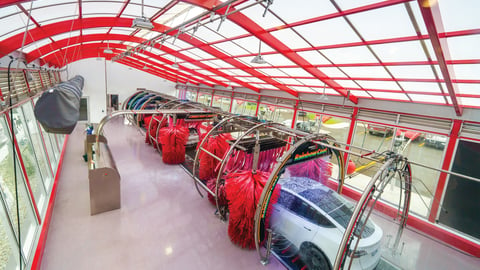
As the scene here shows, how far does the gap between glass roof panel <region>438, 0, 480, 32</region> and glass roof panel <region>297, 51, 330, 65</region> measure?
8.35 ft

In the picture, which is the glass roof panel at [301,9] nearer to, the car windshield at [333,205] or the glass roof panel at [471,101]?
the car windshield at [333,205]

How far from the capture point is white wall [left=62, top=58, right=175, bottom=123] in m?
14.1

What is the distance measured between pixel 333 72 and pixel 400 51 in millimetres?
2063

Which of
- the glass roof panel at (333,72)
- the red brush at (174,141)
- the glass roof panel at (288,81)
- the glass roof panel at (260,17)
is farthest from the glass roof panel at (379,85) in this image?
the red brush at (174,141)

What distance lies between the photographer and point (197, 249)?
415 centimetres

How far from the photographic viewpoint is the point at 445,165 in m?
5.76

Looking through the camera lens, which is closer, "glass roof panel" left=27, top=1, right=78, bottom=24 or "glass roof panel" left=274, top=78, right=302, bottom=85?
"glass roof panel" left=27, top=1, right=78, bottom=24

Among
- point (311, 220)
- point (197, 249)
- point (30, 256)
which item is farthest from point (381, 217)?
point (30, 256)

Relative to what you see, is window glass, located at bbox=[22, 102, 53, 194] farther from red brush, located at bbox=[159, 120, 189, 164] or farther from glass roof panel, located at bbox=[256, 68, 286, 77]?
glass roof panel, located at bbox=[256, 68, 286, 77]

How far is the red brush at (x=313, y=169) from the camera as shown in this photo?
5.40 metres

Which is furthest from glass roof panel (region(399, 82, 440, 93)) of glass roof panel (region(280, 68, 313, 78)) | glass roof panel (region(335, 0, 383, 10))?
glass roof panel (region(335, 0, 383, 10))

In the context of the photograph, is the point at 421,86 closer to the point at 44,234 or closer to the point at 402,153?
the point at 402,153

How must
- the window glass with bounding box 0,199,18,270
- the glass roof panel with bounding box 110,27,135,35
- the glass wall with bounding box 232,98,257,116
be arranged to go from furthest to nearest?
the glass wall with bounding box 232,98,257,116
the glass roof panel with bounding box 110,27,135,35
the window glass with bounding box 0,199,18,270

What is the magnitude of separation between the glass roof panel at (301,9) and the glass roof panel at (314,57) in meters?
1.29
